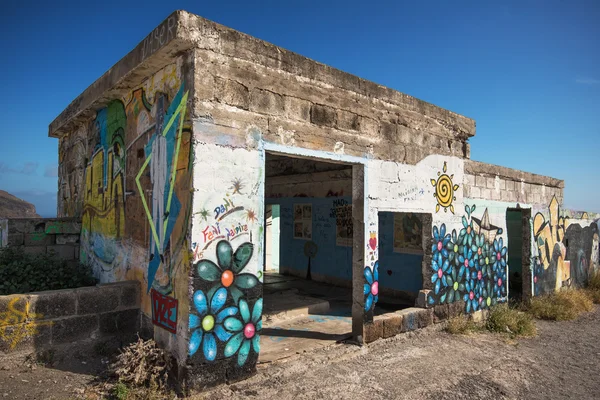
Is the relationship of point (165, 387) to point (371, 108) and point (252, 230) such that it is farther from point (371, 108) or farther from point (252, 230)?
point (371, 108)

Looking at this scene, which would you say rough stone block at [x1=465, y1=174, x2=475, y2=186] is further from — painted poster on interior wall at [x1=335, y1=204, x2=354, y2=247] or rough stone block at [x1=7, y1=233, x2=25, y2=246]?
rough stone block at [x1=7, y1=233, x2=25, y2=246]

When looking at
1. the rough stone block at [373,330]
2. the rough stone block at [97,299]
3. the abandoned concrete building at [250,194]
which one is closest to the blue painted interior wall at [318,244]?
the abandoned concrete building at [250,194]

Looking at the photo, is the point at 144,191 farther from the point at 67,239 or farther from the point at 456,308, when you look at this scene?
the point at 456,308

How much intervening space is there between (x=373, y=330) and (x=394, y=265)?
11.0 feet

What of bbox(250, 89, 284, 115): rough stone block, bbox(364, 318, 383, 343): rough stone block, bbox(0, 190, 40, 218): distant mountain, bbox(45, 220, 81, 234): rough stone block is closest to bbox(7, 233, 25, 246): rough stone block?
bbox(45, 220, 81, 234): rough stone block

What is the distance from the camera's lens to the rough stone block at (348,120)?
523 centimetres

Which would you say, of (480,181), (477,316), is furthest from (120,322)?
(480,181)

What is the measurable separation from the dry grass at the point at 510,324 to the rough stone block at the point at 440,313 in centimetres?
84

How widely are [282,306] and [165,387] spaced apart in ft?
11.0

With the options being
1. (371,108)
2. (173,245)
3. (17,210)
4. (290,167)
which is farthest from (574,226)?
(17,210)

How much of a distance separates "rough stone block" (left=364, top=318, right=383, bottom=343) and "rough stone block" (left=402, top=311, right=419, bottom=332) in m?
0.55

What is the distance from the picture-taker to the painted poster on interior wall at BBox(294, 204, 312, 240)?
1049cm

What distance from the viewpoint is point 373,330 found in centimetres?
547

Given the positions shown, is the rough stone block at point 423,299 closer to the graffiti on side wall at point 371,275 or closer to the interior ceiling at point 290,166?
the graffiti on side wall at point 371,275
